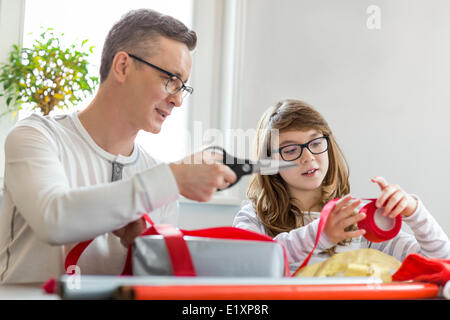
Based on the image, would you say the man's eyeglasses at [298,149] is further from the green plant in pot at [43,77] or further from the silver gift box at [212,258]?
the green plant in pot at [43,77]

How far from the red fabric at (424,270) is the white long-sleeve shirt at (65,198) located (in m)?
0.41

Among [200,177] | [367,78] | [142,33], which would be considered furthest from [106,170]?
[367,78]

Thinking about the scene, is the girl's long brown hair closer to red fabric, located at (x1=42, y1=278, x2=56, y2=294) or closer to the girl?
the girl

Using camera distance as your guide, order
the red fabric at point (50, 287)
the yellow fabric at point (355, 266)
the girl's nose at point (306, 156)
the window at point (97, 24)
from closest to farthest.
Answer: the red fabric at point (50, 287) < the yellow fabric at point (355, 266) < the girl's nose at point (306, 156) < the window at point (97, 24)

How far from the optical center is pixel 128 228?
100 centimetres

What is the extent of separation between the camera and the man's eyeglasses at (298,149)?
147cm

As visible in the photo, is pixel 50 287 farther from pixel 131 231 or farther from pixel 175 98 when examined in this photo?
pixel 175 98

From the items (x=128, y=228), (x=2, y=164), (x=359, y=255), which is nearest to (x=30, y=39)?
(x=2, y=164)

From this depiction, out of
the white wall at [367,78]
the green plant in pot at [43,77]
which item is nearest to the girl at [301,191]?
the white wall at [367,78]

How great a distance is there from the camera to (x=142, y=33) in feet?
3.98

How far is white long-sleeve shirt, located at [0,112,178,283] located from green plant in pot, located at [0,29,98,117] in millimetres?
846

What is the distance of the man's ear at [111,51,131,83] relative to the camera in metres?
1.21

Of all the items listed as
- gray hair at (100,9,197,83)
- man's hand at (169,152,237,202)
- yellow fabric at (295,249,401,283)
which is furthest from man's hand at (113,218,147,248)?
gray hair at (100,9,197,83)

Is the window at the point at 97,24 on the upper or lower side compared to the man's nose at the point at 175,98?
upper
